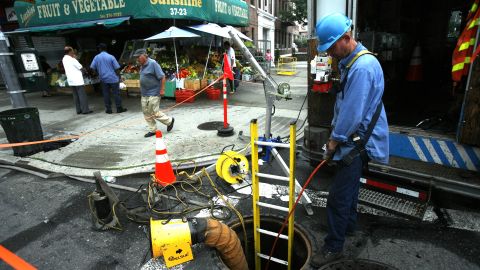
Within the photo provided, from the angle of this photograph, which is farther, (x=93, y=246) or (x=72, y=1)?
(x=72, y=1)

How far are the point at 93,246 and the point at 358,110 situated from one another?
2.98m

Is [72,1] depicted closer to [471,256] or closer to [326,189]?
[326,189]

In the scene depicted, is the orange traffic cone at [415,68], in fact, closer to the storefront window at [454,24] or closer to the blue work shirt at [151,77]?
the storefront window at [454,24]

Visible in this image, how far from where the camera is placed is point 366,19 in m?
5.68

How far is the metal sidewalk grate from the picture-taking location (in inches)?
132

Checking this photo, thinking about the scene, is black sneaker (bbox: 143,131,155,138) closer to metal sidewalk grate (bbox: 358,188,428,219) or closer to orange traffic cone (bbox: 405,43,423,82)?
metal sidewalk grate (bbox: 358,188,428,219)

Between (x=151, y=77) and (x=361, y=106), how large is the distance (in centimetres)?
508

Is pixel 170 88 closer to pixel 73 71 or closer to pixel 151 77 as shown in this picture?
pixel 73 71

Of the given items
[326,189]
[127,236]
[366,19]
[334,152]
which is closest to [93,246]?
[127,236]

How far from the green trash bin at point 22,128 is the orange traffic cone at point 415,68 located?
8.86m

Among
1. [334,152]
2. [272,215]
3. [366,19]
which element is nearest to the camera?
[334,152]

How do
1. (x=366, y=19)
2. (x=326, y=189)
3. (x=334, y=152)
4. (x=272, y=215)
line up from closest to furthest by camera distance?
(x=334, y=152), (x=272, y=215), (x=326, y=189), (x=366, y=19)

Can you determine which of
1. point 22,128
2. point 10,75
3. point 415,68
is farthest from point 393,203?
point 10,75

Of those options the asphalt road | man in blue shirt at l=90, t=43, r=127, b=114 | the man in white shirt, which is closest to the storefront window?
the asphalt road
